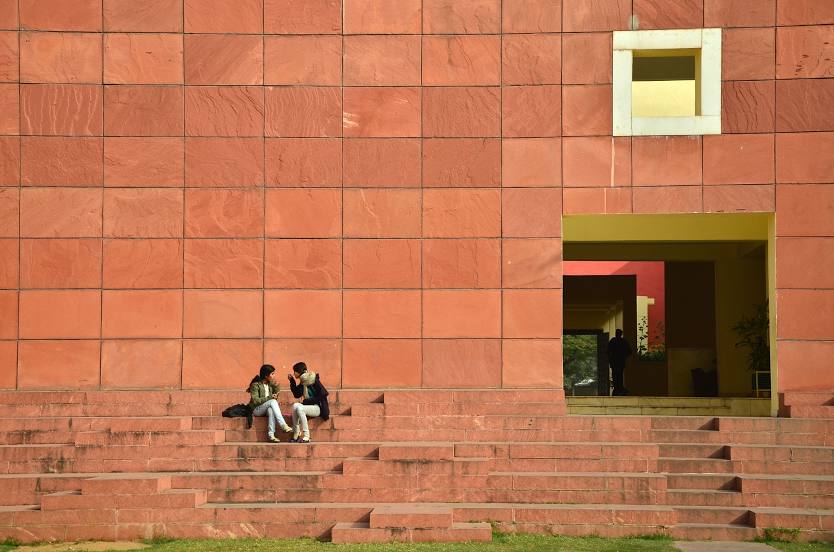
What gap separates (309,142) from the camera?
17812 millimetres

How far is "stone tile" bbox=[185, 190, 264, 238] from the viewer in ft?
58.1

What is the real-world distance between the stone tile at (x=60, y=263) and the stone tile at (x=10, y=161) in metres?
0.98

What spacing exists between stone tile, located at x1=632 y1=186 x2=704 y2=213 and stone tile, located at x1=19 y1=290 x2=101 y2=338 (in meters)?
8.47

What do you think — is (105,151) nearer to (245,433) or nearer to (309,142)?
(309,142)

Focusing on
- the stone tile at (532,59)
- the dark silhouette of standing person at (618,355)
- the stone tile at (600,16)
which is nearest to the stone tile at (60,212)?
the stone tile at (532,59)

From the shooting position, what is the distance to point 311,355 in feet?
58.0

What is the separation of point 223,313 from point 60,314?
2505mm

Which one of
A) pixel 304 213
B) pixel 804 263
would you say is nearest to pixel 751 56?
pixel 804 263

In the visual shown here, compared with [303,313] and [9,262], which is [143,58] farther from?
[303,313]

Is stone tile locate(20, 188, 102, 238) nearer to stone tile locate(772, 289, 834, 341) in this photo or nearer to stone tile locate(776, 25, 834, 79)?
stone tile locate(772, 289, 834, 341)

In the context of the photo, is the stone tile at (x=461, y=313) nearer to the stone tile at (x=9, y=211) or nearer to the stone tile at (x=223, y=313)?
the stone tile at (x=223, y=313)

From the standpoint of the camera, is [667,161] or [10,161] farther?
[10,161]

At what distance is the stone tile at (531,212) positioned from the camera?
696 inches

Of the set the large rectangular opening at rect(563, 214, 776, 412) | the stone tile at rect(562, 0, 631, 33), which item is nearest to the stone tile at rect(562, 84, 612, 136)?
the stone tile at rect(562, 0, 631, 33)
